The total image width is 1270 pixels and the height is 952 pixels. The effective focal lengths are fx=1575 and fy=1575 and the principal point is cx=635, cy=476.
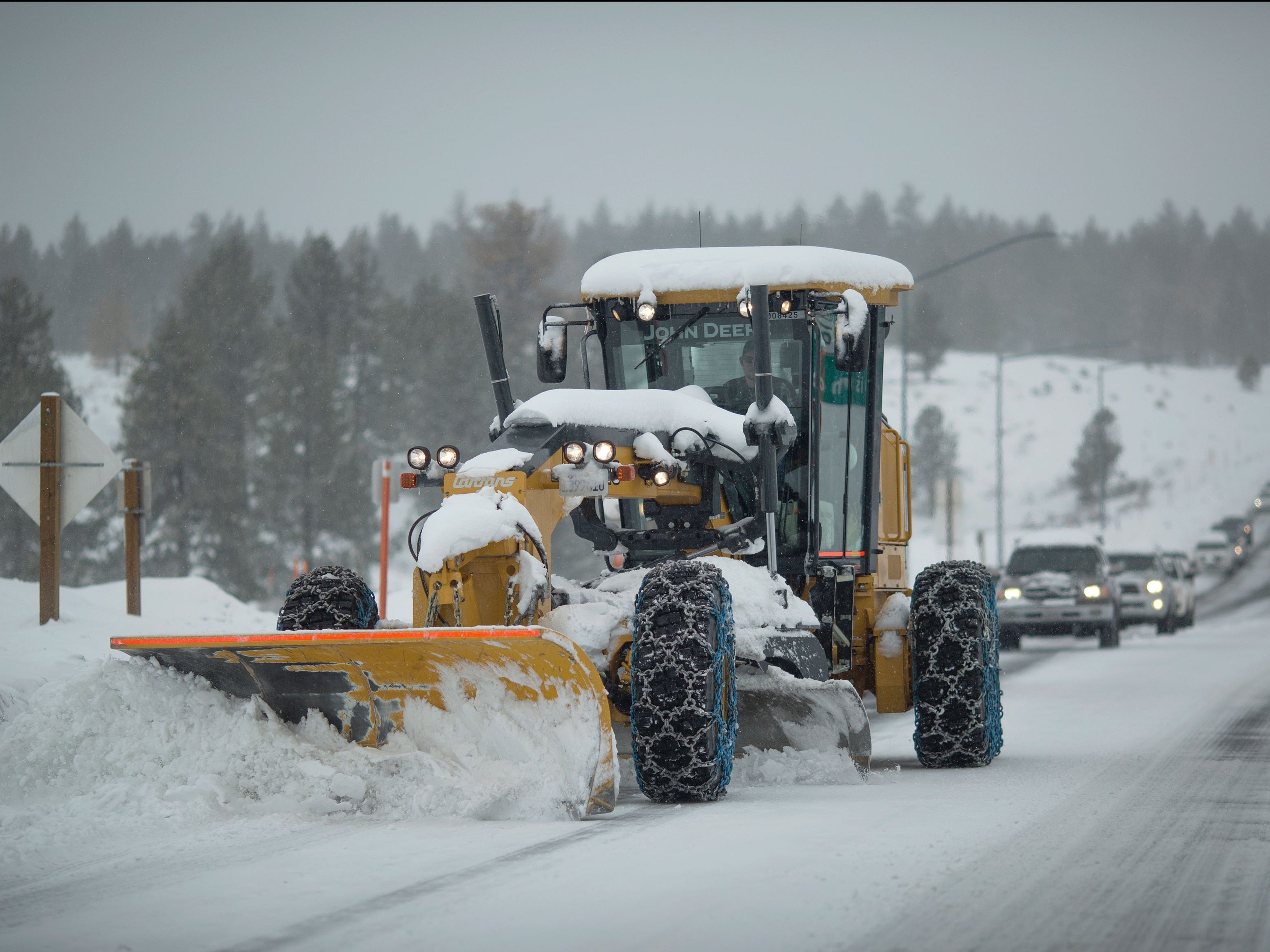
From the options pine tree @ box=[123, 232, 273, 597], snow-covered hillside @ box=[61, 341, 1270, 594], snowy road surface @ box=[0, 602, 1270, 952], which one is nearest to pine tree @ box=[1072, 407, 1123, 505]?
snow-covered hillside @ box=[61, 341, 1270, 594]

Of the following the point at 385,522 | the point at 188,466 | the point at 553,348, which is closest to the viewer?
the point at 553,348

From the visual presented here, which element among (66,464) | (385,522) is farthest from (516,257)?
(66,464)

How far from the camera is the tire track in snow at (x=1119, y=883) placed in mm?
4980

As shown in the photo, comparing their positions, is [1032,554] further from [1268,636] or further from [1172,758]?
[1172,758]

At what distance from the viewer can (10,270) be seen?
39.7 metres

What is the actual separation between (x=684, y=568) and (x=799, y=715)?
134 centimetres

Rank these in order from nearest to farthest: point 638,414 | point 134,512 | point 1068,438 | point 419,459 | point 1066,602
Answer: point 419,459 → point 638,414 → point 134,512 → point 1066,602 → point 1068,438

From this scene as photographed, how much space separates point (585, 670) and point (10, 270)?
36.8 m

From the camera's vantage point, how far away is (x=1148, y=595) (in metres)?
29.6

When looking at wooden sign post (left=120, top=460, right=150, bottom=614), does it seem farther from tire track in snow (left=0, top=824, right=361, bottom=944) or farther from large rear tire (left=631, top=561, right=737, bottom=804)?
large rear tire (left=631, top=561, right=737, bottom=804)

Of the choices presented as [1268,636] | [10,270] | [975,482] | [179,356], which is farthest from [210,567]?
[975,482]

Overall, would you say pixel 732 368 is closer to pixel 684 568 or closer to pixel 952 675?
pixel 952 675

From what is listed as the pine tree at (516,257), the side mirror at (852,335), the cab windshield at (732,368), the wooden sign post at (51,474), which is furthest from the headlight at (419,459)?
the pine tree at (516,257)

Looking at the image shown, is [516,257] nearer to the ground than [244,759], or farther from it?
farther from it
